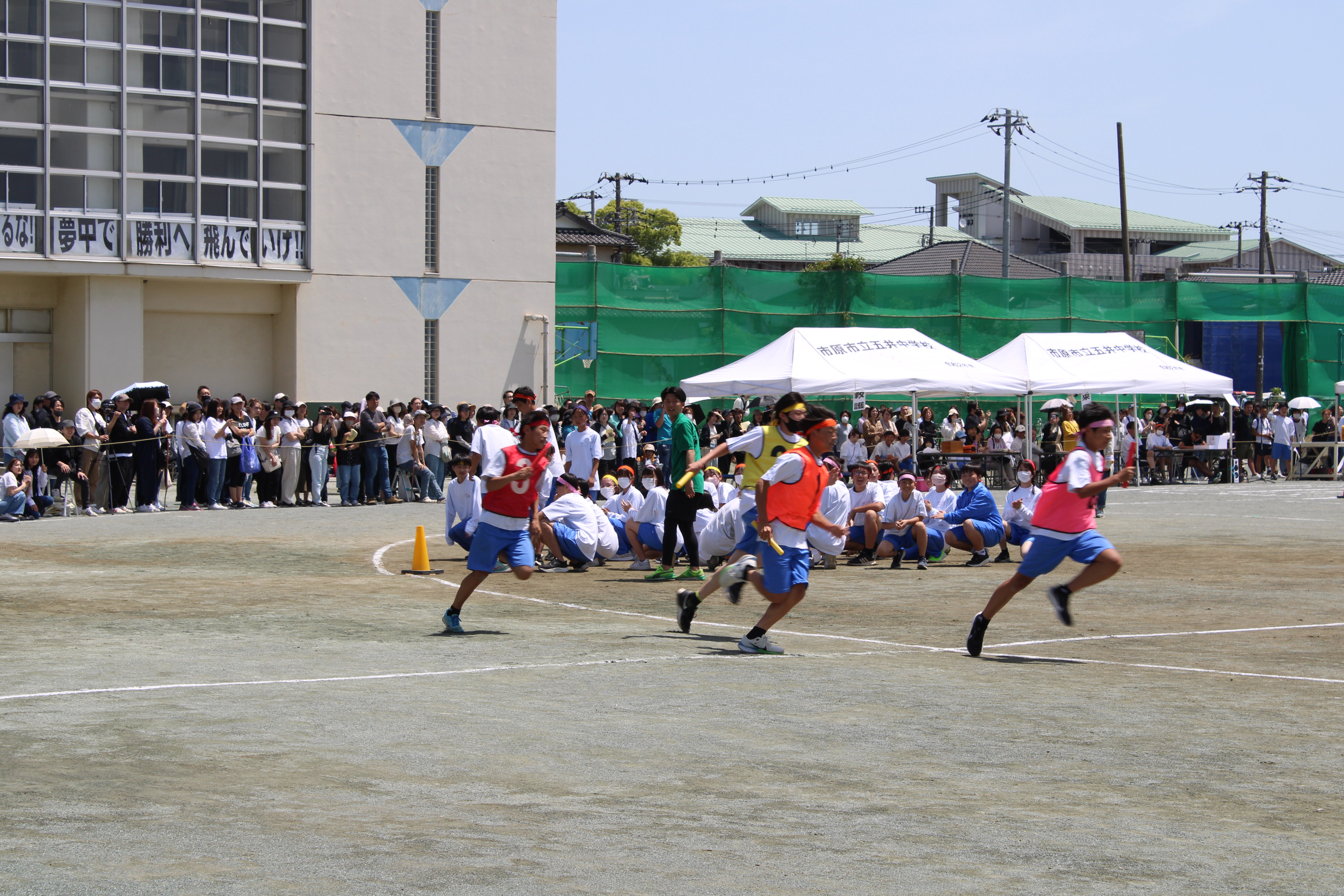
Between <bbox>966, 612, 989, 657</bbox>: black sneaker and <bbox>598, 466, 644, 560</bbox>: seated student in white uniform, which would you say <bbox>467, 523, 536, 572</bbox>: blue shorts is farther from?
<bbox>598, 466, 644, 560</bbox>: seated student in white uniform

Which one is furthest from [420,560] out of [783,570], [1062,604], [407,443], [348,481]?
[407,443]

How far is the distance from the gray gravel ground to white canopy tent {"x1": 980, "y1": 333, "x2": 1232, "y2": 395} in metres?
16.6

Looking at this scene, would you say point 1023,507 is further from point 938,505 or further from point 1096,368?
point 1096,368

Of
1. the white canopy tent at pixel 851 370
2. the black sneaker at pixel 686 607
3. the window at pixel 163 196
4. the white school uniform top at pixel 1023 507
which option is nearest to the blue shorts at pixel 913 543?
the white school uniform top at pixel 1023 507

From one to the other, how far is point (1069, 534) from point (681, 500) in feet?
17.1

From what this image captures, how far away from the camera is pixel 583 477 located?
58.9 feet

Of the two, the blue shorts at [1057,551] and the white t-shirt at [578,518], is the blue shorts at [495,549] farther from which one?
the white t-shirt at [578,518]

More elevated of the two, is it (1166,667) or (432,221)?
(432,221)

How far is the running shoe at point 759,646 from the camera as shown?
995 cm

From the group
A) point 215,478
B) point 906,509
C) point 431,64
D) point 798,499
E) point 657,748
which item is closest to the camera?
point 657,748

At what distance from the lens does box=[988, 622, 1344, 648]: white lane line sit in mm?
10734

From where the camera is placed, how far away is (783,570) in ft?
32.6

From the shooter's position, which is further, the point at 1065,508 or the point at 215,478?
the point at 215,478

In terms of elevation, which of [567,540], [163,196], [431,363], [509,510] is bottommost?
[567,540]
